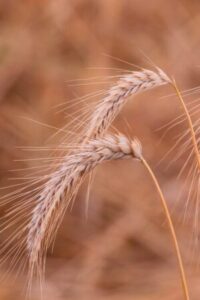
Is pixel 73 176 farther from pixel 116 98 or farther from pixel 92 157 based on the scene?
pixel 116 98

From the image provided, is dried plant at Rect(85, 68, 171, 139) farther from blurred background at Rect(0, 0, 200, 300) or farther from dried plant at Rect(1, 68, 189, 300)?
blurred background at Rect(0, 0, 200, 300)

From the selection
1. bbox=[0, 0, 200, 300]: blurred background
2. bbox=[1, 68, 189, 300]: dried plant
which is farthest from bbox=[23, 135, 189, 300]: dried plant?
bbox=[0, 0, 200, 300]: blurred background

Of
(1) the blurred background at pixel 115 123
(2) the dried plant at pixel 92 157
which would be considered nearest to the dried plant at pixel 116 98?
(2) the dried plant at pixel 92 157

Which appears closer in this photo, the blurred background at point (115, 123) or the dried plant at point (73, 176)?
the dried plant at point (73, 176)

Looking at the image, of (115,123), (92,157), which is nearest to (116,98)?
(92,157)

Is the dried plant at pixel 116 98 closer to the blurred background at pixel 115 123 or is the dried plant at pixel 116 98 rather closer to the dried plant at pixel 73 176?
the dried plant at pixel 73 176

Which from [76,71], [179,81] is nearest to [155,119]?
[179,81]

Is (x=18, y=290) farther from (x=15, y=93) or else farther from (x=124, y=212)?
(x=15, y=93)

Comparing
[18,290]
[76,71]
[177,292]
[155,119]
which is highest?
[76,71]
